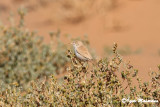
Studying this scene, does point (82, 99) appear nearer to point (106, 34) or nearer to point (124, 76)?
point (124, 76)

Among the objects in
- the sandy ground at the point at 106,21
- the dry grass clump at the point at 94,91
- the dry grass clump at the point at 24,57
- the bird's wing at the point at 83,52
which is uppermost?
the sandy ground at the point at 106,21

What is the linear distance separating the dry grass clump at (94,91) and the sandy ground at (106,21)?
250 inches

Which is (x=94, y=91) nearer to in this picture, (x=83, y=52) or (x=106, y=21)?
(x=83, y=52)

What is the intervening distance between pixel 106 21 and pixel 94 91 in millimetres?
9744

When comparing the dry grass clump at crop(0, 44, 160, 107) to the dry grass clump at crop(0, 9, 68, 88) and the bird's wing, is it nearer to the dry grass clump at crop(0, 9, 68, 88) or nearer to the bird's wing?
the bird's wing

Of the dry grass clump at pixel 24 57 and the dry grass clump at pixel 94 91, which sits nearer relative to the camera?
the dry grass clump at pixel 94 91

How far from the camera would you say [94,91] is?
11.4ft

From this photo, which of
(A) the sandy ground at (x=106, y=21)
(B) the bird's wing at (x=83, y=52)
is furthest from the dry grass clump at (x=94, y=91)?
(A) the sandy ground at (x=106, y=21)

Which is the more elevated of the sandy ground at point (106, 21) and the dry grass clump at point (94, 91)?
the sandy ground at point (106, 21)

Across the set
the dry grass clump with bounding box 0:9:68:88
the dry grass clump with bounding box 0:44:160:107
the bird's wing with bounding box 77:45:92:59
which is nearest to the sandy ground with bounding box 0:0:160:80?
the dry grass clump with bounding box 0:9:68:88

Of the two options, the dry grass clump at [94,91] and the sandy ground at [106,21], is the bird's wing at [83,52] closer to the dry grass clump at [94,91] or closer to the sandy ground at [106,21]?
the dry grass clump at [94,91]

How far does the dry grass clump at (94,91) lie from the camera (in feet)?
11.3

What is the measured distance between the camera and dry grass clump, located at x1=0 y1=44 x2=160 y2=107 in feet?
11.3

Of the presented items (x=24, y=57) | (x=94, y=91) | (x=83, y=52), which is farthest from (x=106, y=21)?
(x=94, y=91)
